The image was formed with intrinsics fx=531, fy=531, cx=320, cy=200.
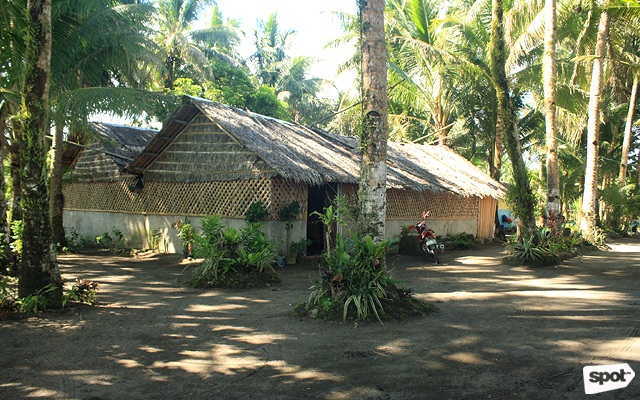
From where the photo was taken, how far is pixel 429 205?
708 inches

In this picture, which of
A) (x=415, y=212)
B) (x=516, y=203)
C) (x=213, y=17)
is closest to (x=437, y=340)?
(x=516, y=203)

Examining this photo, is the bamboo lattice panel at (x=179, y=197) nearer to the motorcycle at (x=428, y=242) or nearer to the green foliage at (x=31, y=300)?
the motorcycle at (x=428, y=242)

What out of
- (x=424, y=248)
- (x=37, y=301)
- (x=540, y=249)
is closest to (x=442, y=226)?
(x=424, y=248)

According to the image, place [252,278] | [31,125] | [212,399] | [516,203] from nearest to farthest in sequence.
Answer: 1. [212,399]
2. [31,125]
3. [252,278]
4. [516,203]

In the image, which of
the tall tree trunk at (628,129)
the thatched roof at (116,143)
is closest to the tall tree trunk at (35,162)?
the thatched roof at (116,143)

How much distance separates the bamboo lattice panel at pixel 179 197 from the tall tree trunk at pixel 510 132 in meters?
5.20

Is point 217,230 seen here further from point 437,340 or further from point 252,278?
point 437,340

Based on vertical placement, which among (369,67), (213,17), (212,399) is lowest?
(212,399)

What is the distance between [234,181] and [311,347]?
318 inches

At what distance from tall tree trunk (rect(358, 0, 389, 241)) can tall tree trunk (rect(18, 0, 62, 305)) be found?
417 cm

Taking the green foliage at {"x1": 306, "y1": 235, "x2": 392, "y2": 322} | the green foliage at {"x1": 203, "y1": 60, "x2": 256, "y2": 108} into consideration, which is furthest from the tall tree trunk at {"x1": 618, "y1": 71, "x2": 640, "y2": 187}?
the green foliage at {"x1": 306, "y1": 235, "x2": 392, "y2": 322}

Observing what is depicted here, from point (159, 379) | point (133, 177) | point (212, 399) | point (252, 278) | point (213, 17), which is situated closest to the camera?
point (212, 399)

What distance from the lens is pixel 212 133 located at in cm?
1355

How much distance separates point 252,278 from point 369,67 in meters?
4.46
